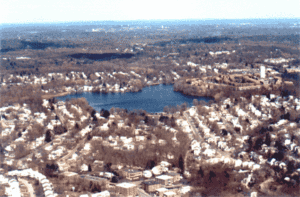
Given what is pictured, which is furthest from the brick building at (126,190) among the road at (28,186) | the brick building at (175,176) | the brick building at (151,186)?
the road at (28,186)

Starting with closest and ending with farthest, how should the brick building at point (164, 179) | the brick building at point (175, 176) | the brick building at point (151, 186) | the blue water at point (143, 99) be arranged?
the brick building at point (151, 186), the brick building at point (164, 179), the brick building at point (175, 176), the blue water at point (143, 99)

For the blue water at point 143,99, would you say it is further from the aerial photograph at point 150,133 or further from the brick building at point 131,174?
the brick building at point 131,174

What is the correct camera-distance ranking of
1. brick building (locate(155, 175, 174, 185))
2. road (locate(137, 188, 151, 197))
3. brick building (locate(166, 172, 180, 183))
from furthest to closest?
brick building (locate(166, 172, 180, 183)) < brick building (locate(155, 175, 174, 185)) < road (locate(137, 188, 151, 197))

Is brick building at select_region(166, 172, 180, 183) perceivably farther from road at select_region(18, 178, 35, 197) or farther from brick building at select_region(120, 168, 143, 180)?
road at select_region(18, 178, 35, 197)

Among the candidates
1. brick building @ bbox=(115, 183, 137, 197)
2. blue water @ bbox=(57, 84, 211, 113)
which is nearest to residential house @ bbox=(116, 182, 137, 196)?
brick building @ bbox=(115, 183, 137, 197)

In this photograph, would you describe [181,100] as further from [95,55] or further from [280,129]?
[95,55]

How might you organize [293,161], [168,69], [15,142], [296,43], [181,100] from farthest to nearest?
1. [296,43]
2. [168,69]
3. [181,100]
4. [15,142]
5. [293,161]

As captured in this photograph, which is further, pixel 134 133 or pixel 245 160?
pixel 134 133

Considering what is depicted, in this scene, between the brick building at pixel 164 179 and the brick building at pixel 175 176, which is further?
the brick building at pixel 175 176

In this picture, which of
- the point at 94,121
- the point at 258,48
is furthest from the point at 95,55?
the point at 94,121
